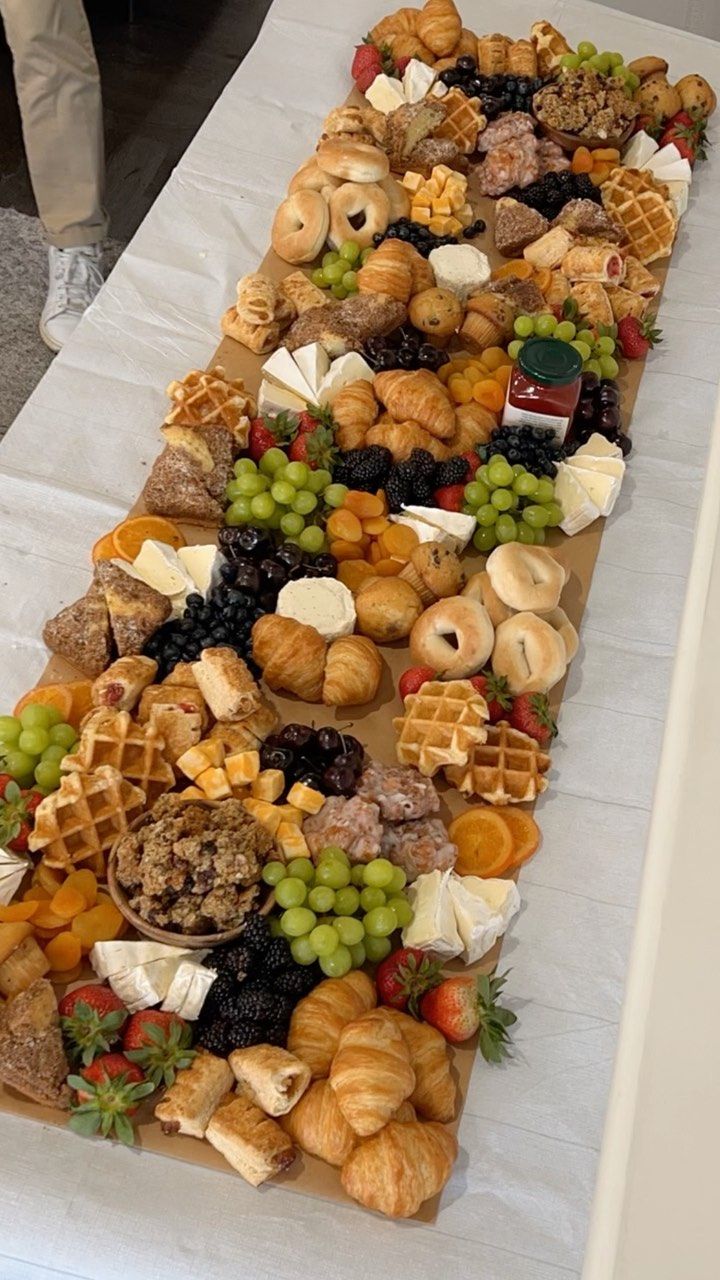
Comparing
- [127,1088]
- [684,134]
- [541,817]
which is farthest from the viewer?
[684,134]

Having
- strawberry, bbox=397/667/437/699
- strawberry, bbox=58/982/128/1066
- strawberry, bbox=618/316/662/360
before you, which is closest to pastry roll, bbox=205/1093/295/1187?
strawberry, bbox=58/982/128/1066

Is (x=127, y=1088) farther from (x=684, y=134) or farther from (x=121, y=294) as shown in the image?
(x=684, y=134)

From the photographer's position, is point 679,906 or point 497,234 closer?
point 679,906

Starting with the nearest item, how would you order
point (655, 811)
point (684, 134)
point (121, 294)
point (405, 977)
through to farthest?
point (655, 811) → point (405, 977) → point (121, 294) → point (684, 134)

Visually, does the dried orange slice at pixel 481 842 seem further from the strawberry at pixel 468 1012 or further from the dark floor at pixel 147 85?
the dark floor at pixel 147 85

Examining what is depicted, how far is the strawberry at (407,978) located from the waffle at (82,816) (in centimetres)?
42

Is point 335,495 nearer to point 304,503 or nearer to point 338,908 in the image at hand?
point 304,503

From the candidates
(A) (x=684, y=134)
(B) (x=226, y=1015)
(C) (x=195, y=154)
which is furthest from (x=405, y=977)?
(A) (x=684, y=134)

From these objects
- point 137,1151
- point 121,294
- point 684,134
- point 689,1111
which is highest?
point 689,1111

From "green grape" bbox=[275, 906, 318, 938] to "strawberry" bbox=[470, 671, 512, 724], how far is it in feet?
1.60

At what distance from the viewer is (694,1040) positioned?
1.43 ft

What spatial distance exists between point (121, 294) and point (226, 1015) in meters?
1.65

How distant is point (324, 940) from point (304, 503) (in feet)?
2.63

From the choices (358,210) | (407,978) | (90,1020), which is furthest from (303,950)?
(358,210)
